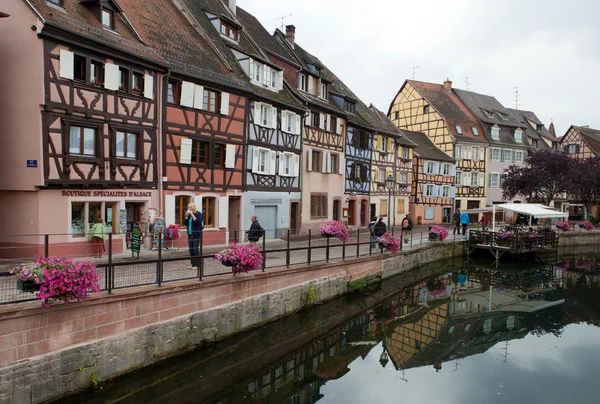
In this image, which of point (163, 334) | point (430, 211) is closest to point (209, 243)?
point (163, 334)

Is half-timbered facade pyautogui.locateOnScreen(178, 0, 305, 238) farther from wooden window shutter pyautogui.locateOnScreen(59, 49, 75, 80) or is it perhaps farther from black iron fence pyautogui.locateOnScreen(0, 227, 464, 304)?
wooden window shutter pyautogui.locateOnScreen(59, 49, 75, 80)

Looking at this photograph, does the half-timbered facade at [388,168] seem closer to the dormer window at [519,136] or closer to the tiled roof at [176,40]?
the tiled roof at [176,40]

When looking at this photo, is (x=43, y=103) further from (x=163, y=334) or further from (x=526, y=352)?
(x=526, y=352)

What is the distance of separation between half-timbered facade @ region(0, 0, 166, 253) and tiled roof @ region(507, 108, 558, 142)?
164 ft

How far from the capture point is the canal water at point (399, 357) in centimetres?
961

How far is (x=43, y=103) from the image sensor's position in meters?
13.3

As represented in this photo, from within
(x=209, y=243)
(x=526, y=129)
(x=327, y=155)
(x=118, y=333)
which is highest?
(x=526, y=129)

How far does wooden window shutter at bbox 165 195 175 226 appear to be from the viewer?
1744 centimetres

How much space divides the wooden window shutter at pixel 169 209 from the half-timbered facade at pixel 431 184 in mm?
27686

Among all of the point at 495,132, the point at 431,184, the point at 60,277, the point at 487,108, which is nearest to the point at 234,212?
the point at 60,277

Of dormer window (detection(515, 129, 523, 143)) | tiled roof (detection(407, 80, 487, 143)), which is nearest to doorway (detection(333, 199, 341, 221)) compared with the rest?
tiled roof (detection(407, 80, 487, 143))

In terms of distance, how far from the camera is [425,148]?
44000 mm

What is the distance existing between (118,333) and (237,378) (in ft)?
8.94

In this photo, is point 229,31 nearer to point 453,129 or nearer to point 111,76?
point 111,76
